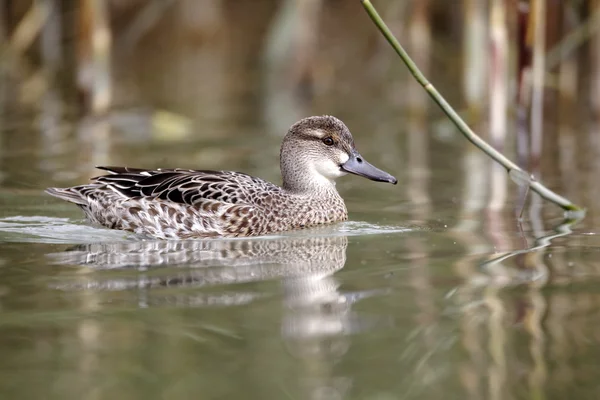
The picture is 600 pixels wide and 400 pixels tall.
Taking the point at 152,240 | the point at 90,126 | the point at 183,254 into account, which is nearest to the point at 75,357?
the point at 183,254

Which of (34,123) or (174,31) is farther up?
(174,31)

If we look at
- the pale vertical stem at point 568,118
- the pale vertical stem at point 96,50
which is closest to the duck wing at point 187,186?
the pale vertical stem at point 568,118

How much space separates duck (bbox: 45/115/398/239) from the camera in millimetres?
7605

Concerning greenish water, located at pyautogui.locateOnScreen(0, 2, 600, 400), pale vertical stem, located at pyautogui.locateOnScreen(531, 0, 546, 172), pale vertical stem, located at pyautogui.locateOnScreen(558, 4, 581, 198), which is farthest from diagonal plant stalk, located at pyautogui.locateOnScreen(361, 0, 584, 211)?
pale vertical stem, located at pyautogui.locateOnScreen(558, 4, 581, 198)

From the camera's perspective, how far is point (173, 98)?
53.8ft

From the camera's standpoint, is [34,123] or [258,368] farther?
[34,123]

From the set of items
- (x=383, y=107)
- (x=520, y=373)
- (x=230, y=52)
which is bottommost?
(x=520, y=373)

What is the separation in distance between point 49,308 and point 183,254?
155 centimetres

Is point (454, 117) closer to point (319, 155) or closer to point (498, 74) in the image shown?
point (319, 155)

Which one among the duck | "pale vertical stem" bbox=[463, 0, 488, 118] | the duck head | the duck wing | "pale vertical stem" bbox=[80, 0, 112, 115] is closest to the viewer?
the duck

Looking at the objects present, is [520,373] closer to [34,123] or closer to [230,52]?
[34,123]

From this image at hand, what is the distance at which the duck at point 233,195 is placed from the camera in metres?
7.61

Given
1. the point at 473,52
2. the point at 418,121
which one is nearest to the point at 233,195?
the point at 473,52

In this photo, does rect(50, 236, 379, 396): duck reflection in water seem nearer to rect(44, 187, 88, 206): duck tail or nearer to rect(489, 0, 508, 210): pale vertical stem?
rect(44, 187, 88, 206): duck tail
